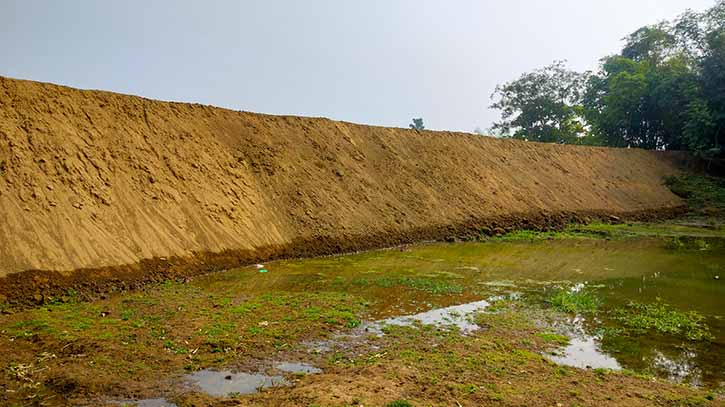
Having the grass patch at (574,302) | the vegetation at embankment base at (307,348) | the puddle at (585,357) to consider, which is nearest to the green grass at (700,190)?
the grass patch at (574,302)

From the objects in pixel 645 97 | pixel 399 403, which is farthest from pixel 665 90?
pixel 399 403

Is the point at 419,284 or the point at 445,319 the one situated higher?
the point at 419,284

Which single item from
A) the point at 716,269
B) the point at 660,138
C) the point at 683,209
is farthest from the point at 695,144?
the point at 716,269

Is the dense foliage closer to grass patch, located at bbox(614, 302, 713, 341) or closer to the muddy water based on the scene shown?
the muddy water

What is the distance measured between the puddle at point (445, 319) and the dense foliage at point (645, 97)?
2655cm

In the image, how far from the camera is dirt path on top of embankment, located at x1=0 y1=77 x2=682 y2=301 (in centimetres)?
984

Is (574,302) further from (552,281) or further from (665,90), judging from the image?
(665,90)

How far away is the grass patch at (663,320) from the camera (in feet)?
22.7

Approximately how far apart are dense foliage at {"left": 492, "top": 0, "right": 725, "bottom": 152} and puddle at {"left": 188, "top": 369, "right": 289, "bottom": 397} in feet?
A: 99.9

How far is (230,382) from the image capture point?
5.07 metres

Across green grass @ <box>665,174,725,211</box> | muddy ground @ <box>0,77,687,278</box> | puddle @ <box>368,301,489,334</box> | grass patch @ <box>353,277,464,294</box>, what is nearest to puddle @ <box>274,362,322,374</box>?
puddle @ <box>368,301,489,334</box>

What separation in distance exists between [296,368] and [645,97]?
112 ft

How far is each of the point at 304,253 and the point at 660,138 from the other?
31279 mm

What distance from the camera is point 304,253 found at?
13.2 meters
